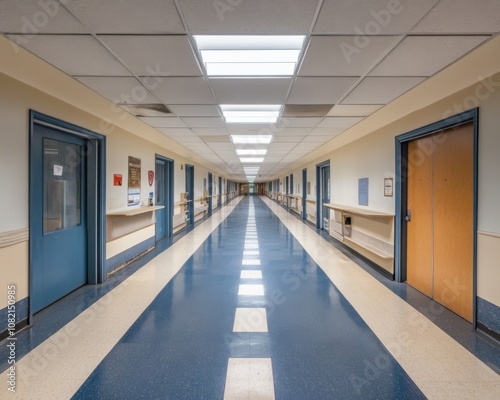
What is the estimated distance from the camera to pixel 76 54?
2.19 metres

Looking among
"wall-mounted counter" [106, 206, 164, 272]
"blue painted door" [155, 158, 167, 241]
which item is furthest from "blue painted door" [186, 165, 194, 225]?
"wall-mounted counter" [106, 206, 164, 272]

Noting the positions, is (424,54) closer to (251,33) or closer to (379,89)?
(379,89)

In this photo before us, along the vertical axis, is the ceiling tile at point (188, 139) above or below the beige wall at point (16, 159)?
above

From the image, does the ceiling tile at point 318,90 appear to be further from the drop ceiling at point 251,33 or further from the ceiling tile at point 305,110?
the ceiling tile at point 305,110

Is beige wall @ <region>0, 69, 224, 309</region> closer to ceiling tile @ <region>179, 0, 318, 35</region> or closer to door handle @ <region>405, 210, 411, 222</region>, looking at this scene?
ceiling tile @ <region>179, 0, 318, 35</region>

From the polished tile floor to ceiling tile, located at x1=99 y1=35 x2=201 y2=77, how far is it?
254cm

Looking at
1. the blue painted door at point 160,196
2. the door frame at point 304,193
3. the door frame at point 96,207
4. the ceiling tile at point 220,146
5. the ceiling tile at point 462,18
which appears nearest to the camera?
the ceiling tile at point 462,18

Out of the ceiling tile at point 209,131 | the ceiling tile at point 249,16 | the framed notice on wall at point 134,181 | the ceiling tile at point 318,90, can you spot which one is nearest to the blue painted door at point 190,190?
the framed notice on wall at point 134,181

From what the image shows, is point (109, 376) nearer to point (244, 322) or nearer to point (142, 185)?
point (244, 322)

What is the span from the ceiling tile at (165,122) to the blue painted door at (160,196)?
216 cm

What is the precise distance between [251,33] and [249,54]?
1.21 ft

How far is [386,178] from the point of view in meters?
4.25

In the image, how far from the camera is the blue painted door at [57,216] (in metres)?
2.85

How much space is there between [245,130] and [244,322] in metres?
3.42
